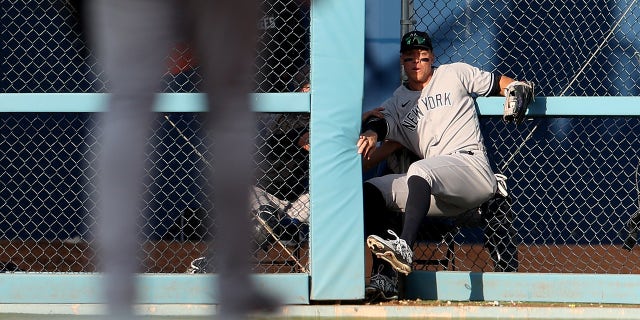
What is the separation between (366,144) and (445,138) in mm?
615

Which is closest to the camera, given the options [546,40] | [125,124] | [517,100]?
[125,124]

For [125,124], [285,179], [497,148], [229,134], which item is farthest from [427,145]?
[125,124]

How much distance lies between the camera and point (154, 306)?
531cm

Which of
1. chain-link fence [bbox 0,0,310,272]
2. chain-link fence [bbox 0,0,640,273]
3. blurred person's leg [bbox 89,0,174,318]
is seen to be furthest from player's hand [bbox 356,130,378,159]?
blurred person's leg [bbox 89,0,174,318]

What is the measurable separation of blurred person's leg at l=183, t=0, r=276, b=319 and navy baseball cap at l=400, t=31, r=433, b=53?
400cm

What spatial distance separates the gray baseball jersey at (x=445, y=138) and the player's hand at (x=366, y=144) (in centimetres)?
28

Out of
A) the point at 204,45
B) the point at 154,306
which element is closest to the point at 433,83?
the point at 154,306

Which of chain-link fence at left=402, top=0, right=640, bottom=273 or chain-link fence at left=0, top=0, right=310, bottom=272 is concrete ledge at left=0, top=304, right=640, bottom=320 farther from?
chain-link fence at left=402, top=0, right=640, bottom=273

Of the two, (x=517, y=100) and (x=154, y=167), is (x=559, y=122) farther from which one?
(x=154, y=167)

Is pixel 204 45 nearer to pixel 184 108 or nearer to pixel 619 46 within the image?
pixel 184 108

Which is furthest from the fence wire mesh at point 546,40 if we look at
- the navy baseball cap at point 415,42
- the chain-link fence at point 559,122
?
the navy baseball cap at point 415,42

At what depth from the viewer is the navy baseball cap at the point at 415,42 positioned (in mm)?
6086

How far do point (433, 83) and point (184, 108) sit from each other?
1582 mm

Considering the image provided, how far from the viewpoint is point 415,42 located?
20.0ft
